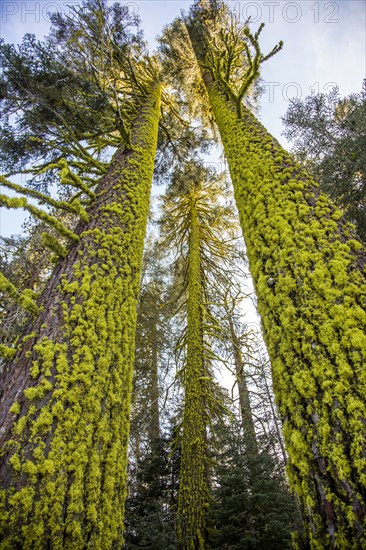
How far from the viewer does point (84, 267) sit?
2.38 m

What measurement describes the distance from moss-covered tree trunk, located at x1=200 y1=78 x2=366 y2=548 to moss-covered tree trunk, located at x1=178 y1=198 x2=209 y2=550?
4.51 meters

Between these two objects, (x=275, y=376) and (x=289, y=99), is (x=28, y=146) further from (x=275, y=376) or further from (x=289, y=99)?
(x=289, y=99)

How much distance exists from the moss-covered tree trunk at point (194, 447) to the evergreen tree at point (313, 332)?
4.51 metres

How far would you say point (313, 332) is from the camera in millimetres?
1551

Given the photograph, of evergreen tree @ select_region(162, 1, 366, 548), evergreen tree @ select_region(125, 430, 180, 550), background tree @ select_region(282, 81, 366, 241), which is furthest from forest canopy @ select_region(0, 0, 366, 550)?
background tree @ select_region(282, 81, 366, 241)

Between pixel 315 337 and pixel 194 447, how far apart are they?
4936 millimetres

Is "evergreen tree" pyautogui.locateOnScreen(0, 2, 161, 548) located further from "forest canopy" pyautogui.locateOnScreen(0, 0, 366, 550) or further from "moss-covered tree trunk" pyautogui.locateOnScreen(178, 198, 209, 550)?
"moss-covered tree trunk" pyautogui.locateOnScreen(178, 198, 209, 550)

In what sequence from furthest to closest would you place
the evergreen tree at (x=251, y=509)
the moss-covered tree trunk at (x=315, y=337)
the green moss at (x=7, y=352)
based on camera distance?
the evergreen tree at (x=251, y=509) → the green moss at (x=7, y=352) → the moss-covered tree trunk at (x=315, y=337)

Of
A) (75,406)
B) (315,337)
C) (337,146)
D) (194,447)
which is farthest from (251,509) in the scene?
(337,146)

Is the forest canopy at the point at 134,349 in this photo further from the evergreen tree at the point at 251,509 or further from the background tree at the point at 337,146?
the background tree at the point at 337,146

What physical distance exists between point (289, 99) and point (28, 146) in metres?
9.66

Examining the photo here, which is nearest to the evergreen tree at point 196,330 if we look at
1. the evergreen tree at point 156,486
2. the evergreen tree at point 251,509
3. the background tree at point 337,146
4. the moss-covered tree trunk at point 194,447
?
the moss-covered tree trunk at point 194,447

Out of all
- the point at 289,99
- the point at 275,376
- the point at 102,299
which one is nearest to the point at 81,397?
the point at 102,299

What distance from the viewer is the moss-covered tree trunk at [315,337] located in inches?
47.1
